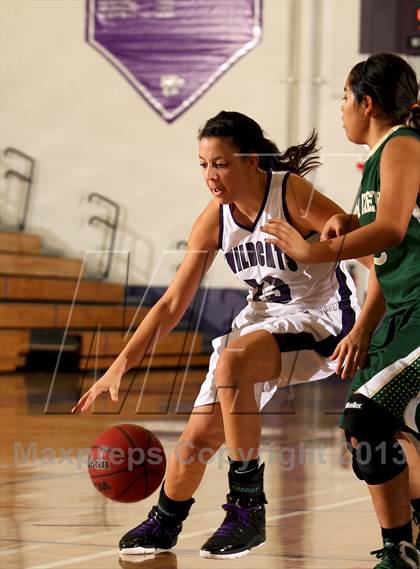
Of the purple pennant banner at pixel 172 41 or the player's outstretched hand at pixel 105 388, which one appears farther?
the purple pennant banner at pixel 172 41

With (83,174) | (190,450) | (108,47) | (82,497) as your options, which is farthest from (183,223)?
(190,450)

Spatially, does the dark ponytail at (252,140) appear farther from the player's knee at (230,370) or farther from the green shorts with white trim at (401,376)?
the green shorts with white trim at (401,376)

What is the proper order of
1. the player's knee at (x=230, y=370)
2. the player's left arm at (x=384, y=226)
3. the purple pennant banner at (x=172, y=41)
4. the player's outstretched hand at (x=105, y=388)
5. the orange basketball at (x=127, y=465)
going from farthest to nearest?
1. the purple pennant banner at (x=172, y=41)
2. the orange basketball at (x=127, y=465)
3. the player's outstretched hand at (x=105, y=388)
4. the player's knee at (x=230, y=370)
5. the player's left arm at (x=384, y=226)

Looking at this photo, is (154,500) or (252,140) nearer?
(252,140)

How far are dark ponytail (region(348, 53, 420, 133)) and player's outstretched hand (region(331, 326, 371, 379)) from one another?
51 centimetres

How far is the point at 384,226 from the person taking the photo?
2.42 meters

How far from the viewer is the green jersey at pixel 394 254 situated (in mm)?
2568

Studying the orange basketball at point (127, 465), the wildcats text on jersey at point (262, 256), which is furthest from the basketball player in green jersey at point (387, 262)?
the orange basketball at point (127, 465)

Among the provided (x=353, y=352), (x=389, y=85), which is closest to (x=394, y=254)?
(x=353, y=352)

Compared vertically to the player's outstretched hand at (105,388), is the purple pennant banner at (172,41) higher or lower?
higher

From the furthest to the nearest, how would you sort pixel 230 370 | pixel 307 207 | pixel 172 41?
pixel 172 41, pixel 307 207, pixel 230 370

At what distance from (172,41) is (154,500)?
799cm

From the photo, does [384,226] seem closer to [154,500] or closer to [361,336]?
[361,336]

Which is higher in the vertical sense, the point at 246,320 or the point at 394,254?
the point at 394,254
